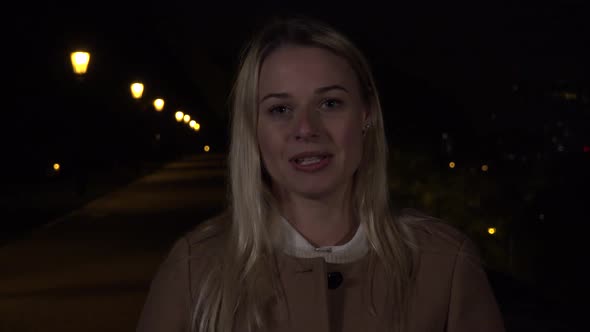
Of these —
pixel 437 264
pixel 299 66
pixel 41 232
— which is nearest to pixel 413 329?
pixel 437 264

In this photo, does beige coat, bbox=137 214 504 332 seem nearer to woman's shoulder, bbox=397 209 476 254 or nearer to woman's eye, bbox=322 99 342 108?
woman's shoulder, bbox=397 209 476 254

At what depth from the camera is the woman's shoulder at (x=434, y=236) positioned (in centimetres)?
233

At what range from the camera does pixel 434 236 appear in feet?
7.74

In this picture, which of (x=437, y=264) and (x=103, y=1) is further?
(x=103, y=1)

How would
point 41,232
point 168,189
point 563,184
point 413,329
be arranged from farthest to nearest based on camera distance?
point 563,184
point 168,189
point 41,232
point 413,329

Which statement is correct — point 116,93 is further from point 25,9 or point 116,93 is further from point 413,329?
point 413,329

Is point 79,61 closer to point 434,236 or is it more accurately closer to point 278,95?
point 278,95

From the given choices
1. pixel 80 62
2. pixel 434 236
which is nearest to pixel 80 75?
pixel 80 62

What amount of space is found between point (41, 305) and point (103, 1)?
151 ft

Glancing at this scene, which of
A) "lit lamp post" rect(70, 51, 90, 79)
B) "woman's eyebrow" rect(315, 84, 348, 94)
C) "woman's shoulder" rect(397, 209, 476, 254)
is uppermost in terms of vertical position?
"lit lamp post" rect(70, 51, 90, 79)

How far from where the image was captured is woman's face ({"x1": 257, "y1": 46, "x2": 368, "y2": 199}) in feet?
7.64

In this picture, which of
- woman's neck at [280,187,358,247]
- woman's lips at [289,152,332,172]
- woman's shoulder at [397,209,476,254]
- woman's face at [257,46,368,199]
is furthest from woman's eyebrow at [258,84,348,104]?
woman's shoulder at [397,209,476,254]

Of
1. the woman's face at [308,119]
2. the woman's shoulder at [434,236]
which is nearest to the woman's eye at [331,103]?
the woman's face at [308,119]

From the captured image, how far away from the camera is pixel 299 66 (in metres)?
2.32
